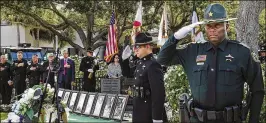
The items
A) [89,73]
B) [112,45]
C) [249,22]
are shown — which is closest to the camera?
[249,22]

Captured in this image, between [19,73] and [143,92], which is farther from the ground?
[143,92]

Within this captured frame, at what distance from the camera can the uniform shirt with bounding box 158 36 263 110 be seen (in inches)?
145

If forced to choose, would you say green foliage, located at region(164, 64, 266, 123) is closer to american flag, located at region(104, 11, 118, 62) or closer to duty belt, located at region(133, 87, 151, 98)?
duty belt, located at region(133, 87, 151, 98)

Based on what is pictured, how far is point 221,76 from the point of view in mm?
3703

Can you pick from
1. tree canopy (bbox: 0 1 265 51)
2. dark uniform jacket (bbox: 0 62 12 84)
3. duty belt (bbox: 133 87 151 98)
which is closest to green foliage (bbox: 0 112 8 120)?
dark uniform jacket (bbox: 0 62 12 84)

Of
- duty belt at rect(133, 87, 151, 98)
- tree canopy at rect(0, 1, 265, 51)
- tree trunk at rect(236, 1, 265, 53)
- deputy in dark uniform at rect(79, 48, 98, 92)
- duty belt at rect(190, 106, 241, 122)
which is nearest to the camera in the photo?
duty belt at rect(190, 106, 241, 122)

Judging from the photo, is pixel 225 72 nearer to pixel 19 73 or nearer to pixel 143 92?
pixel 143 92

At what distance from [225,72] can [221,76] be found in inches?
1.8

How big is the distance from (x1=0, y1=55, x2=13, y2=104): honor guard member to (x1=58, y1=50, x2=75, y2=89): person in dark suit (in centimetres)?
145

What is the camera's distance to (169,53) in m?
3.93

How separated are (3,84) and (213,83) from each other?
34.4ft

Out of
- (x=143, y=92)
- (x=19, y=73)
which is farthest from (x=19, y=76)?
(x=143, y=92)

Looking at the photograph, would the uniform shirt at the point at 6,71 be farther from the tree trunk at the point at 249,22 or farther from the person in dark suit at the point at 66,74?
the tree trunk at the point at 249,22

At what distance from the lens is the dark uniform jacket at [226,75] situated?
145 inches
